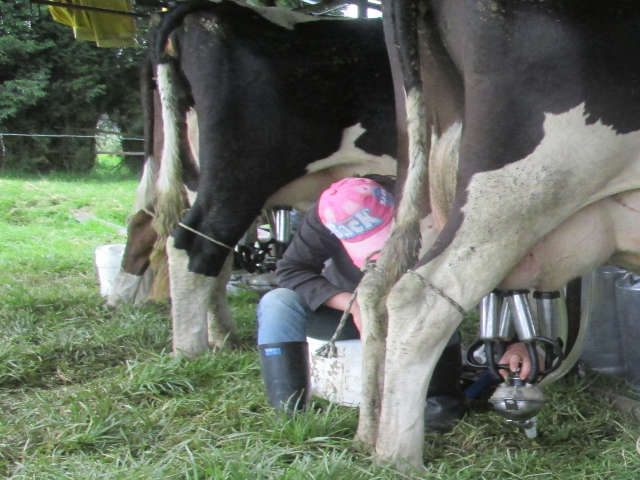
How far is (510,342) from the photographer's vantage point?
2.48 m

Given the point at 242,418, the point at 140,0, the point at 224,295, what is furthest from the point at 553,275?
the point at 140,0

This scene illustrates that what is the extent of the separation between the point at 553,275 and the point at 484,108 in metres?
0.60

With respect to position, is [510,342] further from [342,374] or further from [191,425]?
[191,425]

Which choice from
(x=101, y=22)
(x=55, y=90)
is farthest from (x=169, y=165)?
(x=55, y=90)

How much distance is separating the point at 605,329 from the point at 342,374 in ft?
4.12

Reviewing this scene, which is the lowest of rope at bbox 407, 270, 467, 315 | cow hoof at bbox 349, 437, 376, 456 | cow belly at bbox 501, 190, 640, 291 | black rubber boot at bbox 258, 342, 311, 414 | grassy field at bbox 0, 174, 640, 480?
grassy field at bbox 0, 174, 640, 480

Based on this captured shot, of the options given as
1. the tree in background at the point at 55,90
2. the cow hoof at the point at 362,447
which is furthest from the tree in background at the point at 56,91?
the cow hoof at the point at 362,447

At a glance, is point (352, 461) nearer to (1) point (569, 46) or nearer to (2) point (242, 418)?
(2) point (242, 418)

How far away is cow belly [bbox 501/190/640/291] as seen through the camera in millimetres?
2014

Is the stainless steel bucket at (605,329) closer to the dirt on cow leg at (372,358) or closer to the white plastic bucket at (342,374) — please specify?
the white plastic bucket at (342,374)

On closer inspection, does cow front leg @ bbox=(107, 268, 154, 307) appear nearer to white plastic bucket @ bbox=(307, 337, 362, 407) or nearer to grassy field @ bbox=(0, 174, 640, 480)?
grassy field @ bbox=(0, 174, 640, 480)

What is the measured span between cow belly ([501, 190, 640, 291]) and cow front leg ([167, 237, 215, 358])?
6.15ft

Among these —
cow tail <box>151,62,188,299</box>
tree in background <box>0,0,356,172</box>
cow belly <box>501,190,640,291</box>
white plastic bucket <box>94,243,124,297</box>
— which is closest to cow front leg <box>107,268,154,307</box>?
white plastic bucket <box>94,243,124,297</box>

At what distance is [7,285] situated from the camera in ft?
17.0
